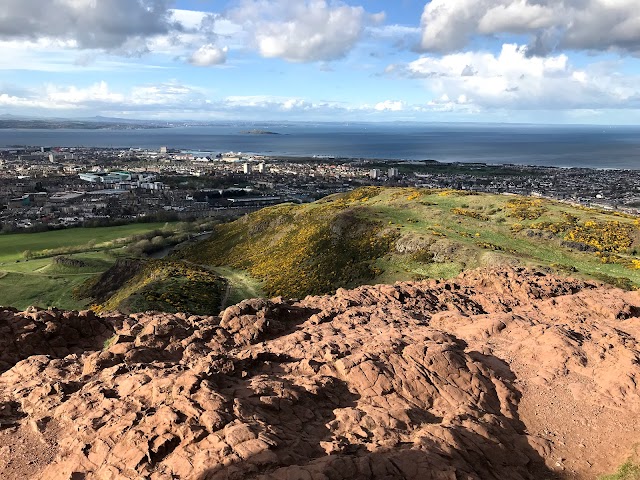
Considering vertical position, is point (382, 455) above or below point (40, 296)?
above

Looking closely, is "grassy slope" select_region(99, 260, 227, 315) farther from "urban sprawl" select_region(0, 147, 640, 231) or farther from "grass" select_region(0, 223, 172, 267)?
"urban sprawl" select_region(0, 147, 640, 231)

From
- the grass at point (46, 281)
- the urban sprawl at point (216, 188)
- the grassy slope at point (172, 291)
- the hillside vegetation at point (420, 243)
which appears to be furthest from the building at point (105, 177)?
the grassy slope at point (172, 291)

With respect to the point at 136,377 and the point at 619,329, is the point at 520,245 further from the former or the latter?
the point at 136,377

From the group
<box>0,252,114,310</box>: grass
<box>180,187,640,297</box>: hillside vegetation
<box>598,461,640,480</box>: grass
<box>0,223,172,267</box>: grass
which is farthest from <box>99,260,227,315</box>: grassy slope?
<box>0,223,172,267</box>: grass

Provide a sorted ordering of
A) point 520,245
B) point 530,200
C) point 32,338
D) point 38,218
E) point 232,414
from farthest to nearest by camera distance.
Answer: point 38,218 < point 530,200 < point 520,245 < point 32,338 < point 232,414

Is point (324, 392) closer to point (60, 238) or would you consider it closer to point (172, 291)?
point (172, 291)

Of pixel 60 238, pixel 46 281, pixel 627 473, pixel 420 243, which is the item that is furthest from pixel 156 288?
pixel 60 238

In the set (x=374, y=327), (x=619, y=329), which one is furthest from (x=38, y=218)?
(x=619, y=329)

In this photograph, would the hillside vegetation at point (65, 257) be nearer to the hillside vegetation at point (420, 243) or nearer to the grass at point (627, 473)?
the hillside vegetation at point (420, 243)
